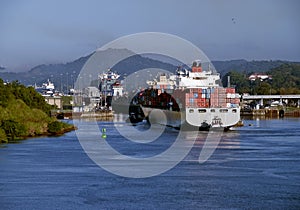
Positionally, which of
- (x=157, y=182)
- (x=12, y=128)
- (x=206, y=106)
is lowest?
(x=157, y=182)

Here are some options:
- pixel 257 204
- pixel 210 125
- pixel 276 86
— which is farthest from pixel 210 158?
→ pixel 276 86

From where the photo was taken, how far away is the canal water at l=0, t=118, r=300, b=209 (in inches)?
448

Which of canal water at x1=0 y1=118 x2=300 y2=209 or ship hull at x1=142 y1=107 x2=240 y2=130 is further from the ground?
ship hull at x1=142 y1=107 x2=240 y2=130

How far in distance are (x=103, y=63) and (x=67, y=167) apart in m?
116

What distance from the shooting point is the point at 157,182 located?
13.6 metres

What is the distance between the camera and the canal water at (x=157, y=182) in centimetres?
1139

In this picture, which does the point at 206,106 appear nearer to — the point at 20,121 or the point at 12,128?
→ the point at 20,121

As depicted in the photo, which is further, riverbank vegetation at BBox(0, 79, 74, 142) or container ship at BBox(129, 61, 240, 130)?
container ship at BBox(129, 61, 240, 130)

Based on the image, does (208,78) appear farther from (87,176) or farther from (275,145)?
(87,176)

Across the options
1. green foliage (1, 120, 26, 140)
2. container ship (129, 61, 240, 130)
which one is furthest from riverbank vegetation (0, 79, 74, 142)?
container ship (129, 61, 240, 130)

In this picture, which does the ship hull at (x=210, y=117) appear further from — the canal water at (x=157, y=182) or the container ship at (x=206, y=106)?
the canal water at (x=157, y=182)

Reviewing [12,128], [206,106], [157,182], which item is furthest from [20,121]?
[157,182]

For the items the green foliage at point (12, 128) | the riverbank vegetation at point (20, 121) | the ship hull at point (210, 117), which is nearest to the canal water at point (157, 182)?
the green foliage at point (12, 128)

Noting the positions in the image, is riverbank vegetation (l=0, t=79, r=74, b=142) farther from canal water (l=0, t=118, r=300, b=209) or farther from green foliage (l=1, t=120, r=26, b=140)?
canal water (l=0, t=118, r=300, b=209)
